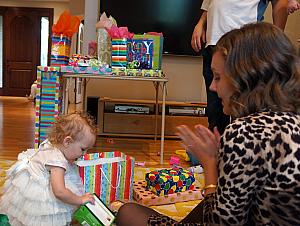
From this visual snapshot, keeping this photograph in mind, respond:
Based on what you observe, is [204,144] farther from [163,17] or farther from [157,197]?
[163,17]

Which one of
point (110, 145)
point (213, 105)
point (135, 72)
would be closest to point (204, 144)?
point (213, 105)

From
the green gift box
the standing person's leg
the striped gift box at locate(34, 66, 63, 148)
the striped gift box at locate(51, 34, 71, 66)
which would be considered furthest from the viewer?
the striped gift box at locate(51, 34, 71, 66)

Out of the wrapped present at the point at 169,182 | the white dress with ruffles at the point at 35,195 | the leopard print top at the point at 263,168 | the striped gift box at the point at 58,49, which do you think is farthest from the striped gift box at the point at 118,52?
the leopard print top at the point at 263,168

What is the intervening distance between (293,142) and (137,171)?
1663 mm

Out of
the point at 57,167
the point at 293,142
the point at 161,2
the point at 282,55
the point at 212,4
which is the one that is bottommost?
the point at 57,167

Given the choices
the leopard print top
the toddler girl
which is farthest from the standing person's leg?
the leopard print top

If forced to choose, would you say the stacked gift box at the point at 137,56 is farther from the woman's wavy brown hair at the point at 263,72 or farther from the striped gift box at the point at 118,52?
the woman's wavy brown hair at the point at 263,72

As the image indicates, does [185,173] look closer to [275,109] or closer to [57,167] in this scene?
[57,167]

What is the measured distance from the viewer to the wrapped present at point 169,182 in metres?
1.79

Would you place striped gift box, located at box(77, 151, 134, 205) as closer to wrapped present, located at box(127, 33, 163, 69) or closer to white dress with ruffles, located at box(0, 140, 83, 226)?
white dress with ruffles, located at box(0, 140, 83, 226)

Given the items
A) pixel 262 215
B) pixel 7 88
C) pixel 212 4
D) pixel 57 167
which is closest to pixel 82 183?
pixel 57 167

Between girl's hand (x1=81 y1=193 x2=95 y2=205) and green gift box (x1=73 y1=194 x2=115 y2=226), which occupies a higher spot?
girl's hand (x1=81 y1=193 x2=95 y2=205)

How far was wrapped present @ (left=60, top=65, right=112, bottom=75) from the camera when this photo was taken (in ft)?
7.53

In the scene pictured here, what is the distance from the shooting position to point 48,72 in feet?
7.48
